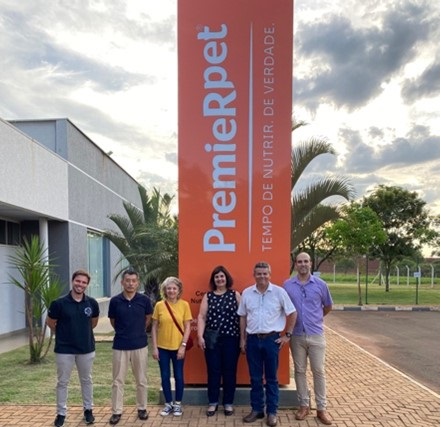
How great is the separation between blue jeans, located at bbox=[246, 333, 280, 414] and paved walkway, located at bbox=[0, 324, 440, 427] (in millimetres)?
302

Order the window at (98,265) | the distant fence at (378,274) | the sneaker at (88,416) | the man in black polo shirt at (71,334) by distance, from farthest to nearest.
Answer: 1. the distant fence at (378,274)
2. the window at (98,265)
3. the sneaker at (88,416)
4. the man in black polo shirt at (71,334)

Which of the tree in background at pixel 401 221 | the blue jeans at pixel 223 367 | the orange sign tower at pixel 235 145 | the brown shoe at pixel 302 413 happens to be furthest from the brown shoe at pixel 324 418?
the tree in background at pixel 401 221

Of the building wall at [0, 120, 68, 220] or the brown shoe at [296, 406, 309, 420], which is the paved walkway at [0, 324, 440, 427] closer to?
the brown shoe at [296, 406, 309, 420]

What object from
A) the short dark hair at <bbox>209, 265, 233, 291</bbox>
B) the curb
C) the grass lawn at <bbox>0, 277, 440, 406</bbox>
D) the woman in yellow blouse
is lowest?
the curb

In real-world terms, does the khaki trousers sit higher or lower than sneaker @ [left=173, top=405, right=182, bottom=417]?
higher

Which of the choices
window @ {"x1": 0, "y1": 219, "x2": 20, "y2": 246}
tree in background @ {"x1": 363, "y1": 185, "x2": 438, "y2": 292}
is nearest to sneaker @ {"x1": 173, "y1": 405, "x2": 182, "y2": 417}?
window @ {"x1": 0, "y1": 219, "x2": 20, "y2": 246}

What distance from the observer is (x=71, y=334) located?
4793 millimetres

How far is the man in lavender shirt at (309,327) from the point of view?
16.6 ft

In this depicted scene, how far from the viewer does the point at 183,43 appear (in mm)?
5879

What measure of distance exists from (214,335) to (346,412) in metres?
1.87

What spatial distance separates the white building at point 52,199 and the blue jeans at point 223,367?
6.21 m

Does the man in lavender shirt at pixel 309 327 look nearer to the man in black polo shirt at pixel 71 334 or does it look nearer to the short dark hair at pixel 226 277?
the short dark hair at pixel 226 277

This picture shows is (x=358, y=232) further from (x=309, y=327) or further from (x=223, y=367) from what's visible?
(x=223, y=367)

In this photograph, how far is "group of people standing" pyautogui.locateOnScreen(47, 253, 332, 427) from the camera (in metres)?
4.86
